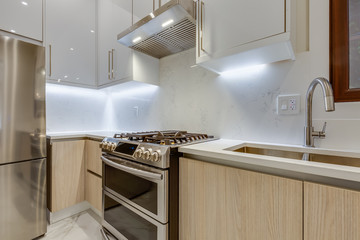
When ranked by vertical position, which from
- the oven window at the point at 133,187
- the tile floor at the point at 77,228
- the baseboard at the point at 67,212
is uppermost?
the oven window at the point at 133,187

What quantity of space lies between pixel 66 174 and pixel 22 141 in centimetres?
52

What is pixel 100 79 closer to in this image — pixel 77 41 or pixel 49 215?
pixel 77 41

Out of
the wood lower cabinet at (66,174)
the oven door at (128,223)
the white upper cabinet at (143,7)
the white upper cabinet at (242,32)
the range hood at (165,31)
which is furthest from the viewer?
the wood lower cabinet at (66,174)

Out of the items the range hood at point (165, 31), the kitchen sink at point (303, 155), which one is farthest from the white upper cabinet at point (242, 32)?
the kitchen sink at point (303, 155)

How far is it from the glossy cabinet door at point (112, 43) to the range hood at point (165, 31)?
0.22 metres

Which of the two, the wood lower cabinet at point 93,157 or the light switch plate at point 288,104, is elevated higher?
the light switch plate at point 288,104

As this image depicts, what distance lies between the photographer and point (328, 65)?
3.07 ft

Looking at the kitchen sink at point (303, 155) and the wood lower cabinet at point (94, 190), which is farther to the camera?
the wood lower cabinet at point (94, 190)

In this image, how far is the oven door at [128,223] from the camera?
3.04ft

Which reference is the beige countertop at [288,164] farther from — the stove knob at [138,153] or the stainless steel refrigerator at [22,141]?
the stainless steel refrigerator at [22,141]

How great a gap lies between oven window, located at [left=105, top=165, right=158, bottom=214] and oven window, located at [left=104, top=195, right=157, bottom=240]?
94 mm

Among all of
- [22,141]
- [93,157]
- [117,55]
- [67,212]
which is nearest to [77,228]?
[67,212]

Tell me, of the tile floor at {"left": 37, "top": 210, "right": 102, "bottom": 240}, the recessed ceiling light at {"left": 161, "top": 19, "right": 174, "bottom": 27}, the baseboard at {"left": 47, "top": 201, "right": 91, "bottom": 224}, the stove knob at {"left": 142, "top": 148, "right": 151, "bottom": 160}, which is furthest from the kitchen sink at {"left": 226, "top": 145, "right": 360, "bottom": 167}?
the baseboard at {"left": 47, "top": 201, "right": 91, "bottom": 224}

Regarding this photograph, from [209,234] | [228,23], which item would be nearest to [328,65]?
[228,23]
